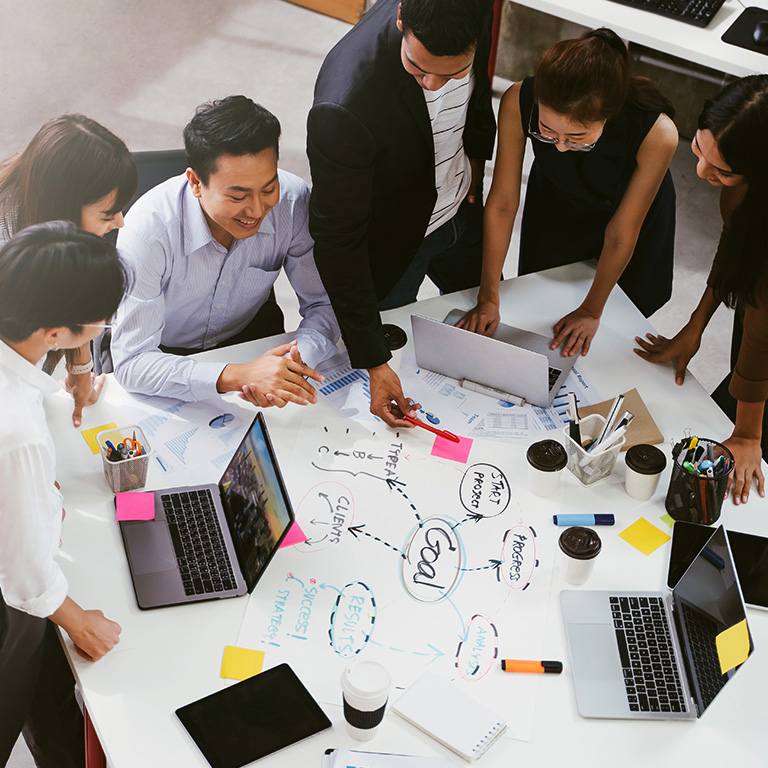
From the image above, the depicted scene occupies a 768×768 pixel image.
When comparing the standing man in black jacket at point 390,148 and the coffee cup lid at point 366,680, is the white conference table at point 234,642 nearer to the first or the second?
the coffee cup lid at point 366,680

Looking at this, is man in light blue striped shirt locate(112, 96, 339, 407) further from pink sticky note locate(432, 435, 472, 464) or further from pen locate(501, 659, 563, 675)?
pen locate(501, 659, 563, 675)

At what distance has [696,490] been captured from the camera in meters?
1.60

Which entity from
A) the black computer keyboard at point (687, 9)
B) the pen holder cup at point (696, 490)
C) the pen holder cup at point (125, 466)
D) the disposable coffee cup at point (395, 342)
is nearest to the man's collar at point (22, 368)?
the pen holder cup at point (125, 466)

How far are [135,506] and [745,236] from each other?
127 cm

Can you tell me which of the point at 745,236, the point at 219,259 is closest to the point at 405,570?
the point at 219,259

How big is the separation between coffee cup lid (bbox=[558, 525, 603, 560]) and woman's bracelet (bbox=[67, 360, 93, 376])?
0.94m

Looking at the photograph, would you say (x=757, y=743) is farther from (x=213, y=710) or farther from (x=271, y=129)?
(x=271, y=129)

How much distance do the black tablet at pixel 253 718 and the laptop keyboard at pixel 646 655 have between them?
0.49m

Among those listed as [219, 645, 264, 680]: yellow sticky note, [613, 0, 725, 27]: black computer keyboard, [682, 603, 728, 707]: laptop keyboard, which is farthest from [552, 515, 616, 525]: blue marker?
[613, 0, 725, 27]: black computer keyboard

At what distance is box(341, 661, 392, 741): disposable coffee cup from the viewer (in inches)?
49.4

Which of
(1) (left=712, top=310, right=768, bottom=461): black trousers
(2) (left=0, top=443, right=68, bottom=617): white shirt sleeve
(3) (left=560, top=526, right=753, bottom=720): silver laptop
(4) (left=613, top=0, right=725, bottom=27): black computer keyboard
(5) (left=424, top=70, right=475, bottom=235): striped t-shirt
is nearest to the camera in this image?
(2) (left=0, top=443, right=68, bottom=617): white shirt sleeve

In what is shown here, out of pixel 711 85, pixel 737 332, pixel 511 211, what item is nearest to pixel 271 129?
pixel 511 211

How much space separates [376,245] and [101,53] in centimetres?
279

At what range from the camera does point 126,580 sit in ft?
4.94
